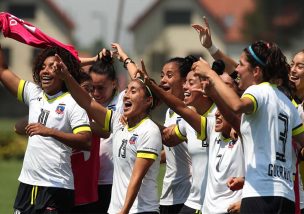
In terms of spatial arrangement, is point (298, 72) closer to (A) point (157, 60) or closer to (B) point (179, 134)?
(B) point (179, 134)

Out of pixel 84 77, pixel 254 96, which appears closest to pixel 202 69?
pixel 254 96

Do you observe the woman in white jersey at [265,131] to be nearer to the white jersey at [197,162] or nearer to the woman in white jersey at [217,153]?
the woman in white jersey at [217,153]

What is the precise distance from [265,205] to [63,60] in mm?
2660

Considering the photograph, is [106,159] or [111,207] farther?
[106,159]

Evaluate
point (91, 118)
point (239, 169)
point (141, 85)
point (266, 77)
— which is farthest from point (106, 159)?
point (266, 77)

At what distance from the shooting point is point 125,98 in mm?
8555

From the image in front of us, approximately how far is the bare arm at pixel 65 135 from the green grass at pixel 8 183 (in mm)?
6101

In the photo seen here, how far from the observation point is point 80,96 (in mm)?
8523

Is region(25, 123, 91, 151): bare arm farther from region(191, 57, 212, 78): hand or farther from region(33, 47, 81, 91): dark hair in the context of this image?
region(191, 57, 212, 78): hand

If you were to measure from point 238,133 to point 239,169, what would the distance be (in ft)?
1.59

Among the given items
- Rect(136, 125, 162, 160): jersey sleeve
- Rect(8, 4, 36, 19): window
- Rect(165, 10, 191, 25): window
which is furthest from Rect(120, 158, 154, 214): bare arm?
Rect(165, 10, 191, 25): window

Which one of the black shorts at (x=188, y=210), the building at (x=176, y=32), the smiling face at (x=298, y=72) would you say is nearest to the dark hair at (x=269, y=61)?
the smiling face at (x=298, y=72)

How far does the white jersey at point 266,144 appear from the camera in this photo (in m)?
7.25

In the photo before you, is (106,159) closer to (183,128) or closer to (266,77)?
(183,128)
